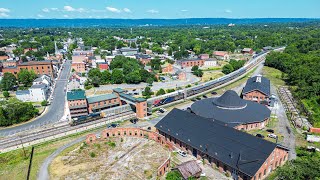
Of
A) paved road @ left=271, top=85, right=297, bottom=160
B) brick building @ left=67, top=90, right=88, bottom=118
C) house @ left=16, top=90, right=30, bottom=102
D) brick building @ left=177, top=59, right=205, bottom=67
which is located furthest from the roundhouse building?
brick building @ left=177, top=59, right=205, bottom=67

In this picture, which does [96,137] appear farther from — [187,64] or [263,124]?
[187,64]

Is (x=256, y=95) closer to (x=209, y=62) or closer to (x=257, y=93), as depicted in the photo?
(x=257, y=93)

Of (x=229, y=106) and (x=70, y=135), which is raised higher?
(x=229, y=106)

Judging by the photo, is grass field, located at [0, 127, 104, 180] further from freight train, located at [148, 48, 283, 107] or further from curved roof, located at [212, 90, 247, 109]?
curved roof, located at [212, 90, 247, 109]

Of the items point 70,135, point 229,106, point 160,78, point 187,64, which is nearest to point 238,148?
point 229,106

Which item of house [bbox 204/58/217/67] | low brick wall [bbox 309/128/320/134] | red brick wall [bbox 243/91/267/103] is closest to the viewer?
low brick wall [bbox 309/128/320/134]
